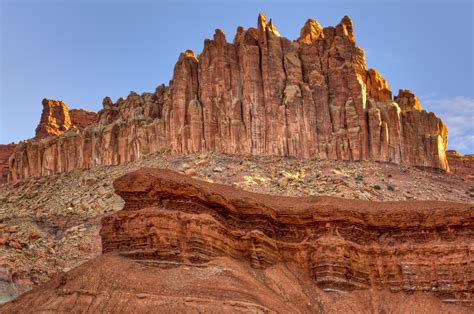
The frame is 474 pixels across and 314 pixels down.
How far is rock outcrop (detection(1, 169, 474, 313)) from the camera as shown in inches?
934

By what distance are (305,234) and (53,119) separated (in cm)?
8980

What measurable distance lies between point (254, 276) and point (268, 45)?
1622 inches

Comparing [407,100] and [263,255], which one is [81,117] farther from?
[263,255]

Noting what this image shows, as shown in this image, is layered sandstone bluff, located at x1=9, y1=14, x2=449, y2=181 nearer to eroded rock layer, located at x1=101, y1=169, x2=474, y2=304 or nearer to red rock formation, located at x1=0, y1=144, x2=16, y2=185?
eroded rock layer, located at x1=101, y1=169, x2=474, y2=304

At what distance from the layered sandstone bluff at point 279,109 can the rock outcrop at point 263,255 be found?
27162 millimetres

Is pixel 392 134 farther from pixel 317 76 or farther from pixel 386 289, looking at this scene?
pixel 386 289

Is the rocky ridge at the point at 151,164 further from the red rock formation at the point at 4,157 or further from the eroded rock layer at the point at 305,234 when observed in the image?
the red rock formation at the point at 4,157

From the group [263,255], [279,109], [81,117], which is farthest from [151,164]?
[81,117]

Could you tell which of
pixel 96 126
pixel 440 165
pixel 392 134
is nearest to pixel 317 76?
pixel 392 134

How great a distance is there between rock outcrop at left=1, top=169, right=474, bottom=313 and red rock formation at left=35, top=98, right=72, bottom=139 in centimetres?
8347

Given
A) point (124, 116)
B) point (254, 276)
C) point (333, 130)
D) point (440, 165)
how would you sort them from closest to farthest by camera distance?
1. point (254, 276)
2. point (333, 130)
3. point (440, 165)
4. point (124, 116)

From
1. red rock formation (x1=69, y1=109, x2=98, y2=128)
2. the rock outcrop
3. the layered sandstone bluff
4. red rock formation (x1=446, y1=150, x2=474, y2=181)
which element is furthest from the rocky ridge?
red rock formation (x1=69, y1=109, x2=98, y2=128)

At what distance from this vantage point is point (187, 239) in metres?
26.0

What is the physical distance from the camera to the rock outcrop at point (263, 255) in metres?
23.7
